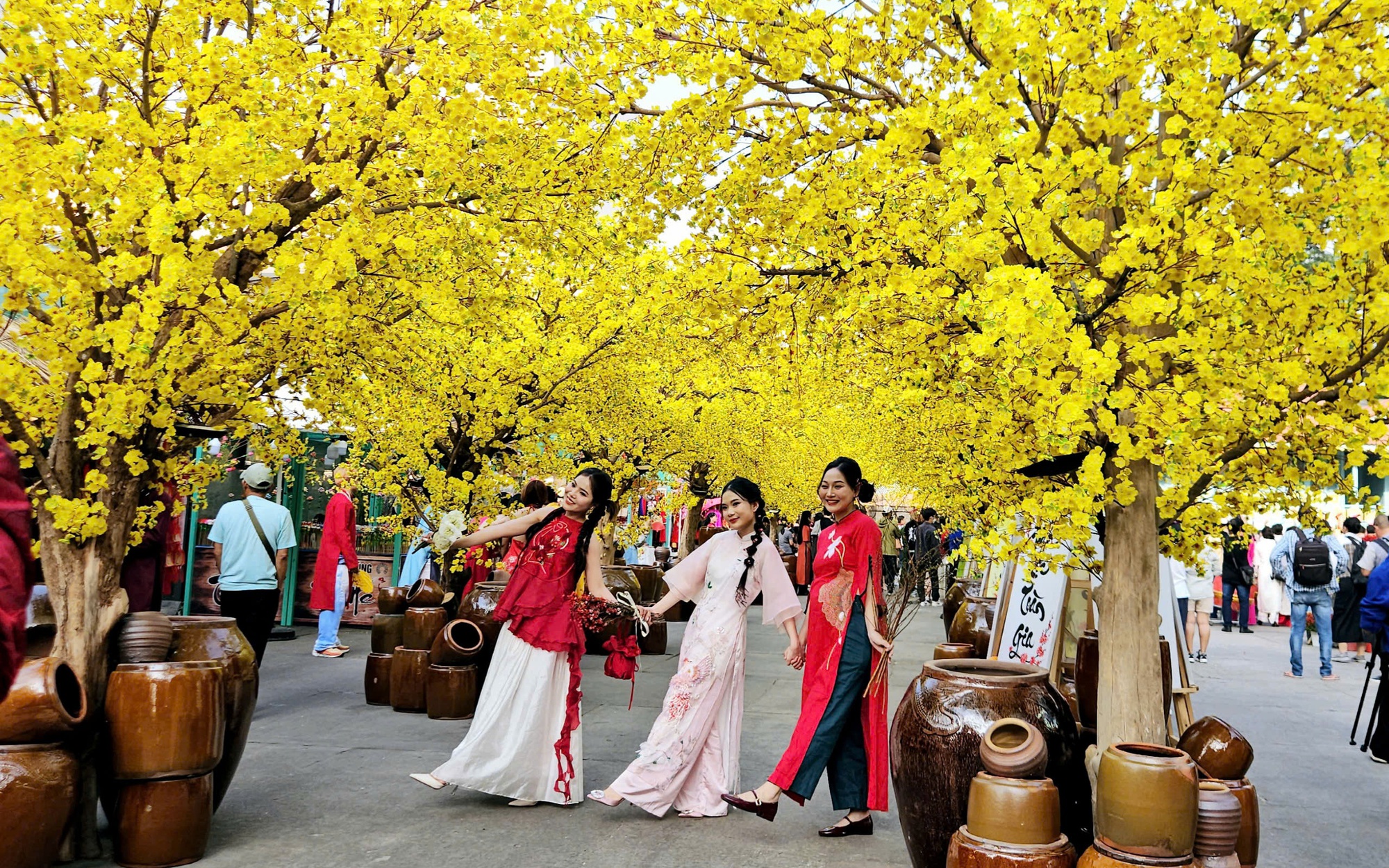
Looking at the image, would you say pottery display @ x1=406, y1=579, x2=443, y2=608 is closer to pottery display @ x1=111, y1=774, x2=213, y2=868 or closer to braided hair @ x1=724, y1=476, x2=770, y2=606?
braided hair @ x1=724, y1=476, x2=770, y2=606

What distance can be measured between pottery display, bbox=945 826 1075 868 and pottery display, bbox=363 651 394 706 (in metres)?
5.54

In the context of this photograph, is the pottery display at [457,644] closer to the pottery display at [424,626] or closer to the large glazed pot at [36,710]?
the pottery display at [424,626]

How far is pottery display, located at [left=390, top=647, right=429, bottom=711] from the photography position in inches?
299

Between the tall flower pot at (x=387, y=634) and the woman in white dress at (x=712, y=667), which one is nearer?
the woman in white dress at (x=712, y=667)

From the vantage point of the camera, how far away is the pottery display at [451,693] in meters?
7.30

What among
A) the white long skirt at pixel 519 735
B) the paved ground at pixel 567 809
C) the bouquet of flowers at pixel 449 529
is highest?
the bouquet of flowers at pixel 449 529

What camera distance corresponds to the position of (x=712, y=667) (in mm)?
5195

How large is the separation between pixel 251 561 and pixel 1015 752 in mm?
5704

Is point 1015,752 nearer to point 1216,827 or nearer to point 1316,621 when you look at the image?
point 1216,827

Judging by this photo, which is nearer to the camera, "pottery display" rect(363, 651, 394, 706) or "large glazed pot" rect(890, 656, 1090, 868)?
"large glazed pot" rect(890, 656, 1090, 868)

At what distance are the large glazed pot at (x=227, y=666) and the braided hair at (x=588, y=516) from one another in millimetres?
1488

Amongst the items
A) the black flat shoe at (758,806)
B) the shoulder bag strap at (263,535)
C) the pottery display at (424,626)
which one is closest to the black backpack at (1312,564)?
the black flat shoe at (758,806)

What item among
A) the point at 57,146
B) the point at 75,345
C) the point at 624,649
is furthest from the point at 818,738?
the point at 57,146

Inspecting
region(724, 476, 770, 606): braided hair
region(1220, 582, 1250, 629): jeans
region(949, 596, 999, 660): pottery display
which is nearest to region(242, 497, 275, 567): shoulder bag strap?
region(724, 476, 770, 606): braided hair
